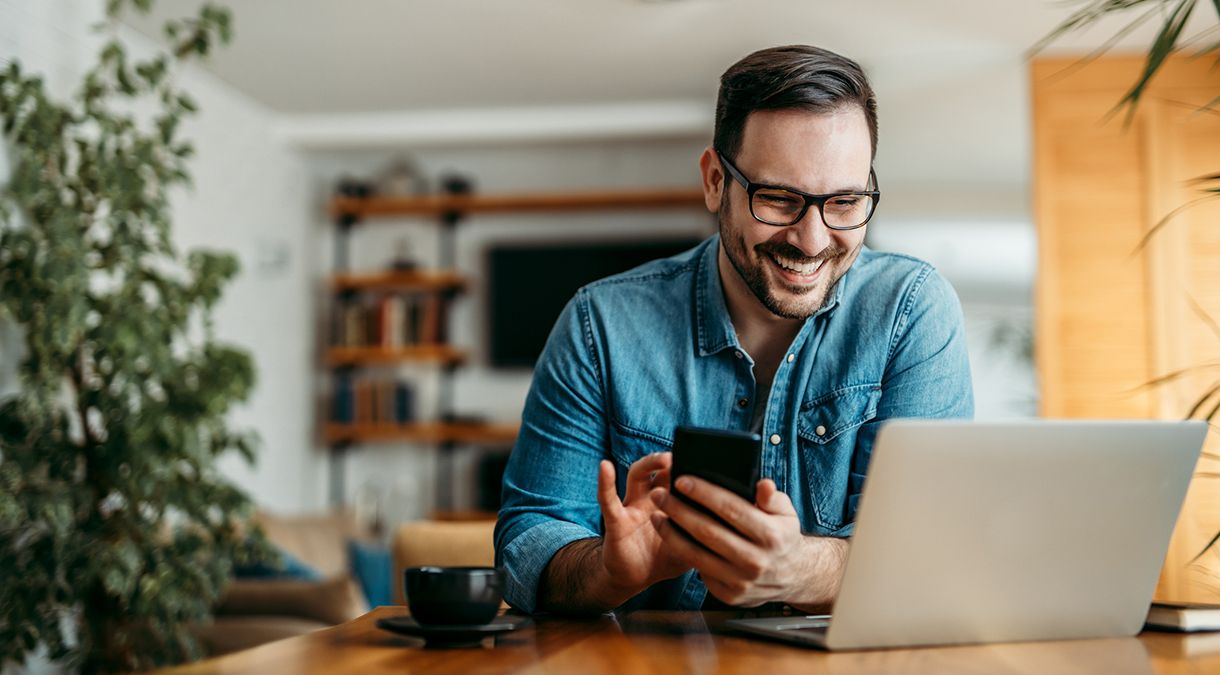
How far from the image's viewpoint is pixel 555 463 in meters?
1.43

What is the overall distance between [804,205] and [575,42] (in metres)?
3.85

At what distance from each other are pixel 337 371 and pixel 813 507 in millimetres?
5561

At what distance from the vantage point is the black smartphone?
0.98m

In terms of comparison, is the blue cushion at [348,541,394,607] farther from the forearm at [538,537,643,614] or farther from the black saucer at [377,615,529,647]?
the black saucer at [377,615,529,647]

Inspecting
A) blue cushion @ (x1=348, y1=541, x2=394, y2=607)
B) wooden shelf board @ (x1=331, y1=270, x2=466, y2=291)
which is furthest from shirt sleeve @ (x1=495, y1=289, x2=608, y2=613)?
wooden shelf board @ (x1=331, y1=270, x2=466, y2=291)

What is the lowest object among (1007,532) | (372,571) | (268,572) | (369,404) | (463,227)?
(372,571)

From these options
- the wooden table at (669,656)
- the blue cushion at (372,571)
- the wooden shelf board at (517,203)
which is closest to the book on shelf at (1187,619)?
the wooden table at (669,656)

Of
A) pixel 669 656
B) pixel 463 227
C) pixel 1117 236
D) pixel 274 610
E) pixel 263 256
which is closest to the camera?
pixel 669 656

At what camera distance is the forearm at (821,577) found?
3.74 feet

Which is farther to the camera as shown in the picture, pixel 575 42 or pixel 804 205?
pixel 575 42

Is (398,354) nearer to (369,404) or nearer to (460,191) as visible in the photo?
(369,404)

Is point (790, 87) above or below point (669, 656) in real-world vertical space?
above

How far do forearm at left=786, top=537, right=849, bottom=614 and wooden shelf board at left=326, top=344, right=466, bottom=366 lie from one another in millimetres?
5267

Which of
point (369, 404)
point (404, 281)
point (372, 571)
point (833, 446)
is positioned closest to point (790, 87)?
point (833, 446)
